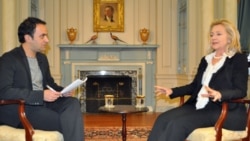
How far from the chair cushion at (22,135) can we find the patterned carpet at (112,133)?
2.33 meters

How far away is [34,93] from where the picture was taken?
311 centimetres

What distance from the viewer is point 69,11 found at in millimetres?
7617

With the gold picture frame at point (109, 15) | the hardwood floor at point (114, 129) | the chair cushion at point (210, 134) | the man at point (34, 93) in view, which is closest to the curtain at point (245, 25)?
the hardwood floor at point (114, 129)

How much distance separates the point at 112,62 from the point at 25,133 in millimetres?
4653

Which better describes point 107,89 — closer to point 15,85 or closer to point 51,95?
point 15,85

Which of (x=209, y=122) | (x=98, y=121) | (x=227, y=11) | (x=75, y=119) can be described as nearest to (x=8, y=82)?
(x=75, y=119)

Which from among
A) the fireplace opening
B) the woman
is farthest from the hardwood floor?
the woman

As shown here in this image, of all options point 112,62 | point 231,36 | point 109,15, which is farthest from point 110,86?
point 231,36

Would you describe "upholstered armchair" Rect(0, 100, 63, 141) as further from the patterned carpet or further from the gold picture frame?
the gold picture frame

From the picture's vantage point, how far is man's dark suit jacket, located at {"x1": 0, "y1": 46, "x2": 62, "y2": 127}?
3104 millimetres

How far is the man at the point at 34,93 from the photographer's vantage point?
3.09m

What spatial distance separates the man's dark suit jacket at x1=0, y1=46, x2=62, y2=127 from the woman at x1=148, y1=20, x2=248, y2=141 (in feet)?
3.29

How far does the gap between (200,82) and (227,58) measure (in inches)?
12.5

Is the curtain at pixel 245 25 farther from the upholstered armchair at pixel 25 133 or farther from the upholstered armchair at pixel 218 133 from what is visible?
the upholstered armchair at pixel 25 133
